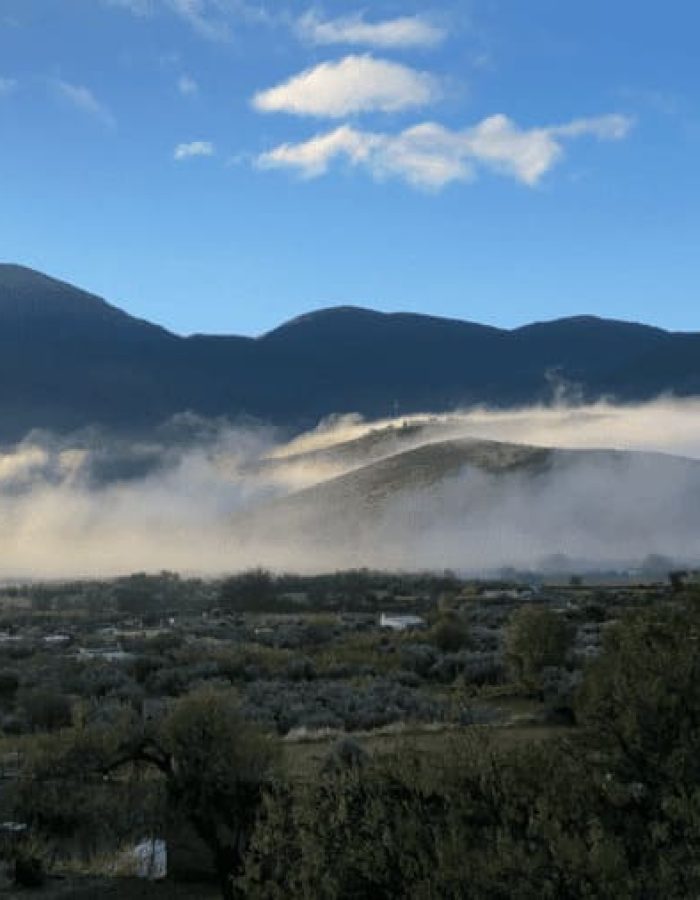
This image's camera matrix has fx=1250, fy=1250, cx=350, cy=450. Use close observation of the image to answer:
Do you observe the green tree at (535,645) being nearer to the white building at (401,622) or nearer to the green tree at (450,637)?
the green tree at (450,637)

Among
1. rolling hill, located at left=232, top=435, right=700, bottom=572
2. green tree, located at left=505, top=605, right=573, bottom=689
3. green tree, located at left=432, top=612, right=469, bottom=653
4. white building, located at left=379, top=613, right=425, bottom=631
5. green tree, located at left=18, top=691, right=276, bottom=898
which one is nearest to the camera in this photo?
green tree, located at left=18, top=691, right=276, bottom=898

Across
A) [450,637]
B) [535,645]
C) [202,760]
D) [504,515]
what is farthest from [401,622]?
[504,515]

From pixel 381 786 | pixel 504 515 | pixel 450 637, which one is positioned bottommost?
pixel 450 637

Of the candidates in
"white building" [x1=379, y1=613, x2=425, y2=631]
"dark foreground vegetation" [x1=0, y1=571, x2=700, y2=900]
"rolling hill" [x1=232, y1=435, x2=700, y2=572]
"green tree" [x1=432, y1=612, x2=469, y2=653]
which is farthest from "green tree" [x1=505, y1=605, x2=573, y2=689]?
"rolling hill" [x1=232, y1=435, x2=700, y2=572]

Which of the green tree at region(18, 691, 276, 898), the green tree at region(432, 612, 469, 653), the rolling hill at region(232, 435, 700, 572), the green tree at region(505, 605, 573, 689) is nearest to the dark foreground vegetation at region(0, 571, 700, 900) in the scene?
the green tree at region(18, 691, 276, 898)

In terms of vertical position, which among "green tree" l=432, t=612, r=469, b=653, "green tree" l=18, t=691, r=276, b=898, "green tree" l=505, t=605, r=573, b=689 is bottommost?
"green tree" l=432, t=612, r=469, b=653

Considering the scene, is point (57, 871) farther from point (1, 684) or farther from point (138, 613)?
point (138, 613)

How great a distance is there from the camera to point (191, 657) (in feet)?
172

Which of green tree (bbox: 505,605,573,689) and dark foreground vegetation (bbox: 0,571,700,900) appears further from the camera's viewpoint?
green tree (bbox: 505,605,573,689)

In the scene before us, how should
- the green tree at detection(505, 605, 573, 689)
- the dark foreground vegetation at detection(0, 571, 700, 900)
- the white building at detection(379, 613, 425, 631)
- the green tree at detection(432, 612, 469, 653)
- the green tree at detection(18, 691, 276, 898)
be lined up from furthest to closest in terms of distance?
1. the white building at detection(379, 613, 425, 631)
2. the green tree at detection(432, 612, 469, 653)
3. the green tree at detection(505, 605, 573, 689)
4. the green tree at detection(18, 691, 276, 898)
5. the dark foreground vegetation at detection(0, 571, 700, 900)

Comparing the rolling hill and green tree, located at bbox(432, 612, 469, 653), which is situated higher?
the rolling hill

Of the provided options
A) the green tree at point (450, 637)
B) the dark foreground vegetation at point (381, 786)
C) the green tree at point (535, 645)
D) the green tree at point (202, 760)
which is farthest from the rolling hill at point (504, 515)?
the green tree at point (202, 760)

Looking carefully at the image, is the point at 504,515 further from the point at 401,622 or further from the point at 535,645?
the point at 535,645

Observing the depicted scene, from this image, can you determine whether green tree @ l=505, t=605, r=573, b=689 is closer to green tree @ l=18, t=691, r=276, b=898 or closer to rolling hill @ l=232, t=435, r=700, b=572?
green tree @ l=18, t=691, r=276, b=898
